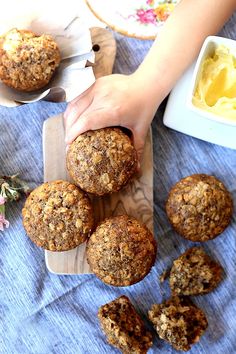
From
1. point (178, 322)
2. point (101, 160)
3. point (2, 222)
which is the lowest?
point (178, 322)

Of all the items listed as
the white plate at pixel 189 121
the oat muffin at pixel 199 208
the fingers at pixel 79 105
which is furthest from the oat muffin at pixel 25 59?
the oat muffin at pixel 199 208

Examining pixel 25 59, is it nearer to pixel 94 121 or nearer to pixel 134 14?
pixel 94 121

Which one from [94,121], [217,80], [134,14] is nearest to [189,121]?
[217,80]

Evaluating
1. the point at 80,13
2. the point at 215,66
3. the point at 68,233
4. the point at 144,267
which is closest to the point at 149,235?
the point at 144,267

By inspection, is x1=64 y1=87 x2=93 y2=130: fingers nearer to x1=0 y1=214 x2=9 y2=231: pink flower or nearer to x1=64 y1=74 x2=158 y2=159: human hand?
x1=64 y1=74 x2=158 y2=159: human hand

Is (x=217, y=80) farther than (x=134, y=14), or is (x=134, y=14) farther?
(x=134, y=14)

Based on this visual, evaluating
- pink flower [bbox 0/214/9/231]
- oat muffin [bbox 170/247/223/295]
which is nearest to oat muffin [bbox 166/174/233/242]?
oat muffin [bbox 170/247/223/295]
